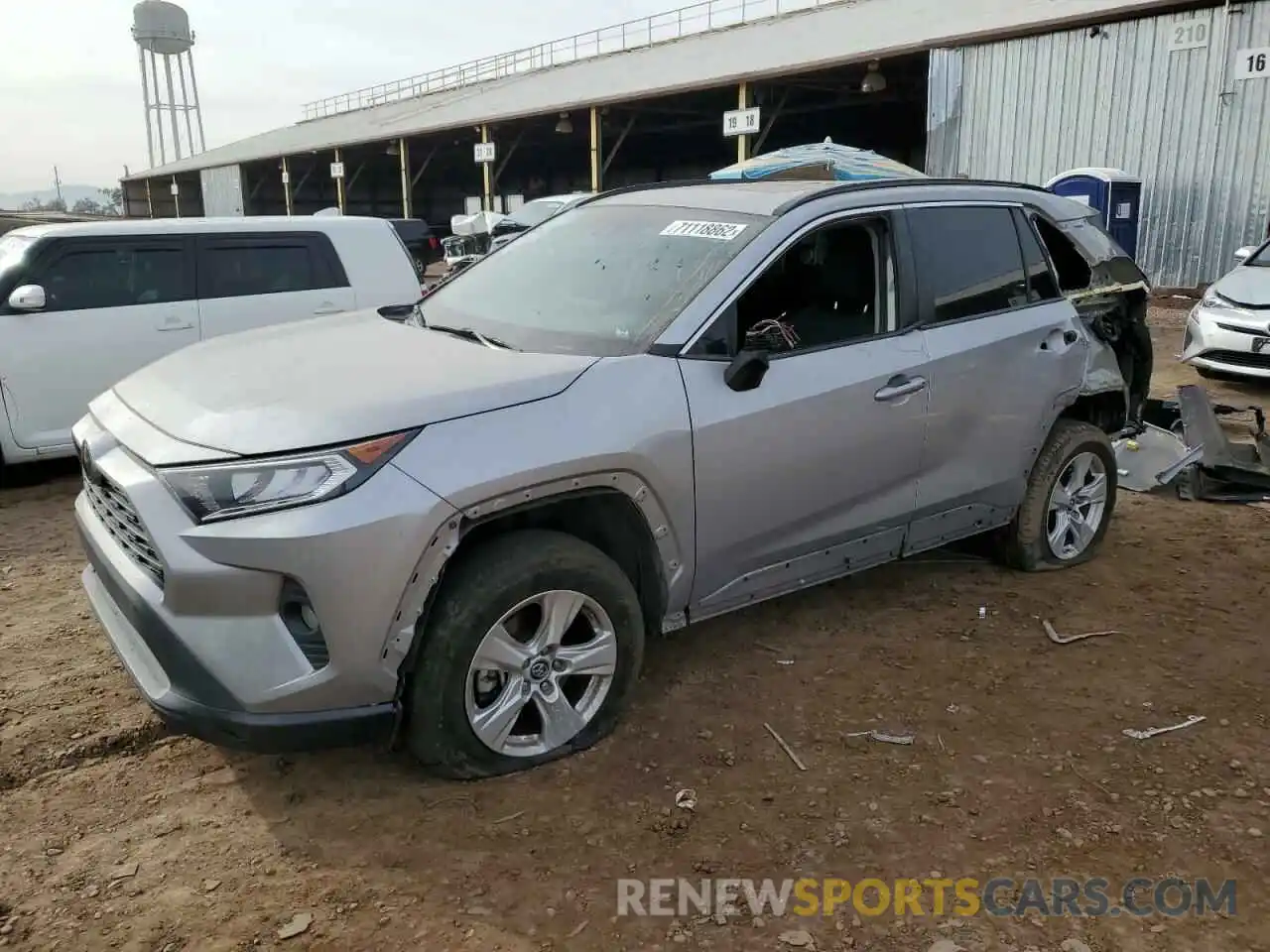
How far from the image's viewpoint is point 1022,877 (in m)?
2.69

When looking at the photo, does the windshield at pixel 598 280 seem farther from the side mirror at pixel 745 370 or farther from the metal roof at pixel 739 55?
the metal roof at pixel 739 55

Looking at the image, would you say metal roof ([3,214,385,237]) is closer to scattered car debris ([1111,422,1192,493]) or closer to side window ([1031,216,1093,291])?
side window ([1031,216,1093,291])

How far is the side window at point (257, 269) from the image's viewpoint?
688 centimetres

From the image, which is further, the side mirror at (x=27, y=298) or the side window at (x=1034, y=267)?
the side mirror at (x=27, y=298)

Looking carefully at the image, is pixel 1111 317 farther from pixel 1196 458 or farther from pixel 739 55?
pixel 739 55

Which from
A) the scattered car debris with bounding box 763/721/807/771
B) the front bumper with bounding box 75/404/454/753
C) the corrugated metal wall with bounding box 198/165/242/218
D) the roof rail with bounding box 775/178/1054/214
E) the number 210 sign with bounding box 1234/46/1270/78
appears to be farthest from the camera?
the corrugated metal wall with bounding box 198/165/242/218

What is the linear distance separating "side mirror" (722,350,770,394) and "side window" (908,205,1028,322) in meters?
1.12

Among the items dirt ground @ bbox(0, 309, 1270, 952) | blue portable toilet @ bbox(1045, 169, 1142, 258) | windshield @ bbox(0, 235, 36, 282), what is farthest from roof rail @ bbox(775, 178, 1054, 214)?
blue portable toilet @ bbox(1045, 169, 1142, 258)

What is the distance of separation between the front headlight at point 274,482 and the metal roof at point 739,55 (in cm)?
→ 1552

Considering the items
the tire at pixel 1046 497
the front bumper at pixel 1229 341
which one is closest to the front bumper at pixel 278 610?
the tire at pixel 1046 497

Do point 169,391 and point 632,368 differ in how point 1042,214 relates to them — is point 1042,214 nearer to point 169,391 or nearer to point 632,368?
point 632,368

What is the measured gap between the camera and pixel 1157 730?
11.4 feet

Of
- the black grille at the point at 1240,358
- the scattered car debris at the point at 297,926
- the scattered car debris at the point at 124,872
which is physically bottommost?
the scattered car debris at the point at 297,926

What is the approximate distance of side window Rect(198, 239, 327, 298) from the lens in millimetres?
6875
